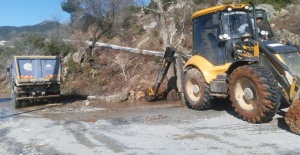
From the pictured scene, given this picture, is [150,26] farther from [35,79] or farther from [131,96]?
[35,79]

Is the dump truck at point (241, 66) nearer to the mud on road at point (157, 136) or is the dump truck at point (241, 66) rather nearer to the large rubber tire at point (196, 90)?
the large rubber tire at point (196, 90)

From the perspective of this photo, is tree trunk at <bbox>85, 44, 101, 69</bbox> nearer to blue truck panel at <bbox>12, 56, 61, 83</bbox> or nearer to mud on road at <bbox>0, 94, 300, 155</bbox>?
blue truck panel at <bbox>12, 56, 61, 83</bbox>

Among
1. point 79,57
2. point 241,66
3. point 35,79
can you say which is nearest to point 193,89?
point 241,66

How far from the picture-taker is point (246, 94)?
754 cm

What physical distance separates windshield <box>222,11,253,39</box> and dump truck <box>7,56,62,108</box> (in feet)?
30.4

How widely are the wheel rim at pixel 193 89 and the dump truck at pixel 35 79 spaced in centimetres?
762

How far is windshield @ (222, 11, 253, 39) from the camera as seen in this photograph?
8.86 m

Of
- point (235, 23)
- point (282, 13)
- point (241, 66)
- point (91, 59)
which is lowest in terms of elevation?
point (241, 66)

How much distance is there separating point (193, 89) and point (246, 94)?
8.36ft

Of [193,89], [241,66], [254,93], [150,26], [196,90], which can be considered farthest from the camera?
[150,26]

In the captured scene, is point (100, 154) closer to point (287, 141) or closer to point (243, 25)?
point (287, 141)

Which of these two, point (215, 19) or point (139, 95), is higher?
point (215, 19)

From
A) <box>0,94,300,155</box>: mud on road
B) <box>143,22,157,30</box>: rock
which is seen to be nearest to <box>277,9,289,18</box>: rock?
<box>143,22,157,30</box>: rock

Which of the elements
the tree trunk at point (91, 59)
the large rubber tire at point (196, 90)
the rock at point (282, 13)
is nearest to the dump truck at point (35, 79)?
the large rubber tire at point (196, 90)
